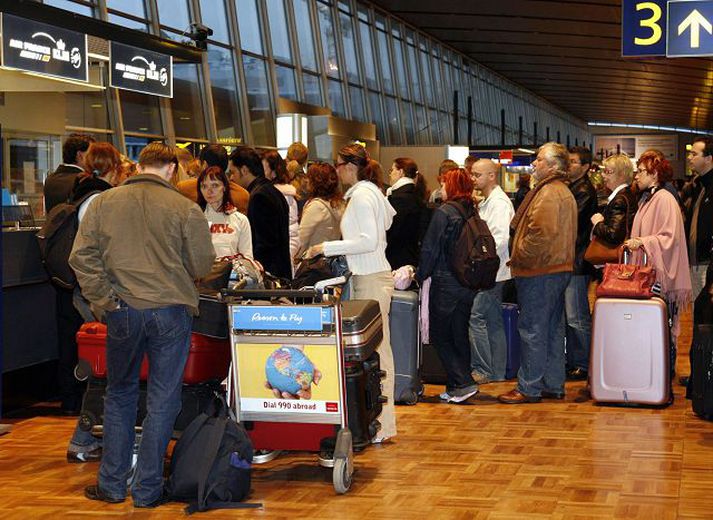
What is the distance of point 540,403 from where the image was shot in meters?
6.71

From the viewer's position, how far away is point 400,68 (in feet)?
79.5

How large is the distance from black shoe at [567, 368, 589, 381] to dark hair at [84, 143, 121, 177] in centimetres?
349

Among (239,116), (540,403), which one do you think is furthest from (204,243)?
(239,116)

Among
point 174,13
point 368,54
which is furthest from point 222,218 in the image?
point 368,54

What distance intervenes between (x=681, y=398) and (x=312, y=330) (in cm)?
325

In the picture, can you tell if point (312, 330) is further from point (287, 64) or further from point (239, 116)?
point (287, 64)

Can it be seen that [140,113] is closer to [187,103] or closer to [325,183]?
[187,103]

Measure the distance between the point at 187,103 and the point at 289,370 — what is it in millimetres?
10541

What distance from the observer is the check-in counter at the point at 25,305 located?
6.35 m

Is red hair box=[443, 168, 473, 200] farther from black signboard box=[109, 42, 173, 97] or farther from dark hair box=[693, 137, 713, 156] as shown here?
black signboard box=[109, 42, 173, 97]

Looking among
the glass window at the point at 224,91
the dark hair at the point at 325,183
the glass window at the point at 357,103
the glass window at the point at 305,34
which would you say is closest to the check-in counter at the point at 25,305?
the dark hair at the point at 325,183

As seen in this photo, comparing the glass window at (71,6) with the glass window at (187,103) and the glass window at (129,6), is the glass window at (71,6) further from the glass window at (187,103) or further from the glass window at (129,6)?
the glass window at (187,103)

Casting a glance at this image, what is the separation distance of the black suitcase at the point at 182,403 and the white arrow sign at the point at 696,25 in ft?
18.1

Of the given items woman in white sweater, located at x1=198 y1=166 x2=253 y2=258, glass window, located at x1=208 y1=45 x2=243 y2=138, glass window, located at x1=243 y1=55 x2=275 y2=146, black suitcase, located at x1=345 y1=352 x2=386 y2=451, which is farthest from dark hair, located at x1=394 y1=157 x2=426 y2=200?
glass window, located at x1=243 y1=55 x2=275 y2=146
